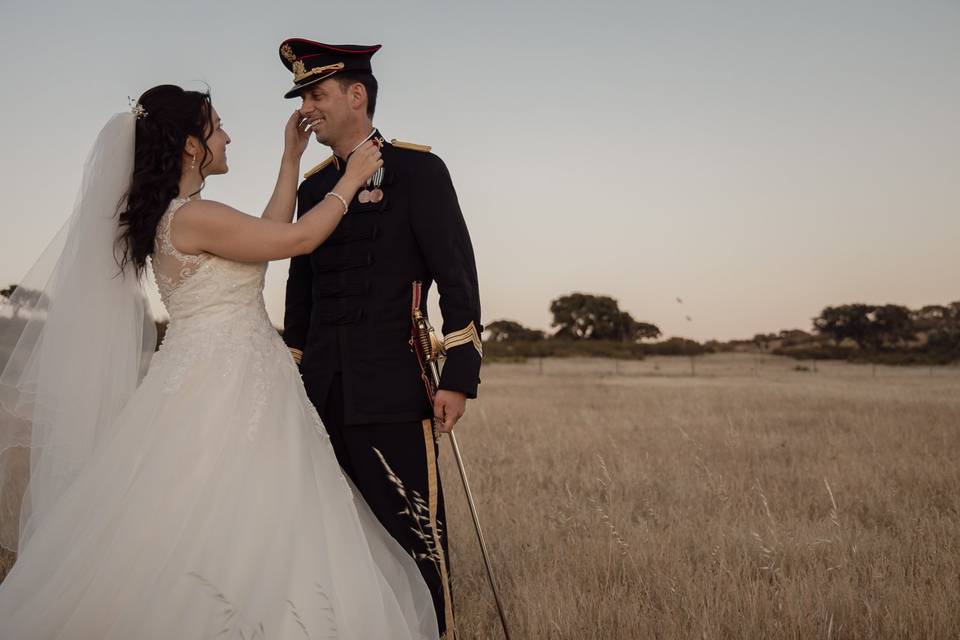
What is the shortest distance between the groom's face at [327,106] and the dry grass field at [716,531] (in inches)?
99.8

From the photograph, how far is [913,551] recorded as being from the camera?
17.6ft

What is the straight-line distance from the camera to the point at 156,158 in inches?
144

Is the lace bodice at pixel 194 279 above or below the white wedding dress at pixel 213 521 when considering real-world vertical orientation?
above

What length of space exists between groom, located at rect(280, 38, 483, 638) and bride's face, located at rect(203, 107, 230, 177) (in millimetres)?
432

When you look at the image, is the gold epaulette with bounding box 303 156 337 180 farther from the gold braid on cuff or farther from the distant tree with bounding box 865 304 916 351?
the distant tree with bounding box 865 304 916 351

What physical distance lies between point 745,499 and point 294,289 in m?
4.57

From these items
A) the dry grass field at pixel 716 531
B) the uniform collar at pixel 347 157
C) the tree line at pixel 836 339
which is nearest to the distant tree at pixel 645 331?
the tree line at pixel 836 339

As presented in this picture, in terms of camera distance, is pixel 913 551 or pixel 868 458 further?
pixel 868 458

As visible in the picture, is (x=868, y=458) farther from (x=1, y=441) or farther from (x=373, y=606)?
(x=1, y=441)

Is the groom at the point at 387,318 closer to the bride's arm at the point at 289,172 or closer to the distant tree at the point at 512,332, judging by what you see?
the bride's arm at the point at 289,172

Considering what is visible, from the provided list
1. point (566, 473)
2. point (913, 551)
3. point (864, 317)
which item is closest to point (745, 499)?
point (913, 551)

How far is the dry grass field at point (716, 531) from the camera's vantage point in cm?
424

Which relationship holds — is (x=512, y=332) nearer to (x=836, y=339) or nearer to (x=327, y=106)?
(x=836, y=339)

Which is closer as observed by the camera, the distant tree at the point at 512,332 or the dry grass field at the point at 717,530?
the dry grass field at the point at 717,530
